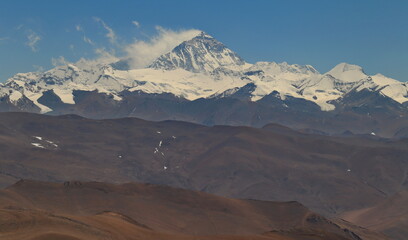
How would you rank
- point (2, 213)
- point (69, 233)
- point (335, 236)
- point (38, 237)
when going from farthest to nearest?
point (335, 236) → point (2, 213) → point (69, 233) → point (38, 237)

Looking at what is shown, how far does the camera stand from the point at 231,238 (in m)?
167

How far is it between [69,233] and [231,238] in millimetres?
43469

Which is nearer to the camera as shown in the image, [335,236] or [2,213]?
[2,213]

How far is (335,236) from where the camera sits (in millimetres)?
196750

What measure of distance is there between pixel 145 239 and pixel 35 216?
23889 mm

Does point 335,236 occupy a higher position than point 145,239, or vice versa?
point 335,236

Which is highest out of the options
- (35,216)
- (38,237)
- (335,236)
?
(335,236)

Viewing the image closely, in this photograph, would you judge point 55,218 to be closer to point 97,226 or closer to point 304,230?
point 97,226

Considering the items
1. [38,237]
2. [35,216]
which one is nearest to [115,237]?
[35,216]

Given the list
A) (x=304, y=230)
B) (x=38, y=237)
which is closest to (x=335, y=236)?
(x=304, y=230)

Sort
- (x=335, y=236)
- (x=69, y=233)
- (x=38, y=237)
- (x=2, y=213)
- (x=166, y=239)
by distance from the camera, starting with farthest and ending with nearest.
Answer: (x=335, y=236), (x=166, y=239), (x=2, y=213), (x=69, y=233), (x=38, y=237)

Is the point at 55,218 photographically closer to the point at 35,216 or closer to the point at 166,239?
the point at 35,216

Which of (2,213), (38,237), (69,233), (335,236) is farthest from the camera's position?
(335,236)

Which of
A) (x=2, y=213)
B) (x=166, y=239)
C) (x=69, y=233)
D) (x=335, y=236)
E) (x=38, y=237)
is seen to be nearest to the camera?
(x=38, y=237)
